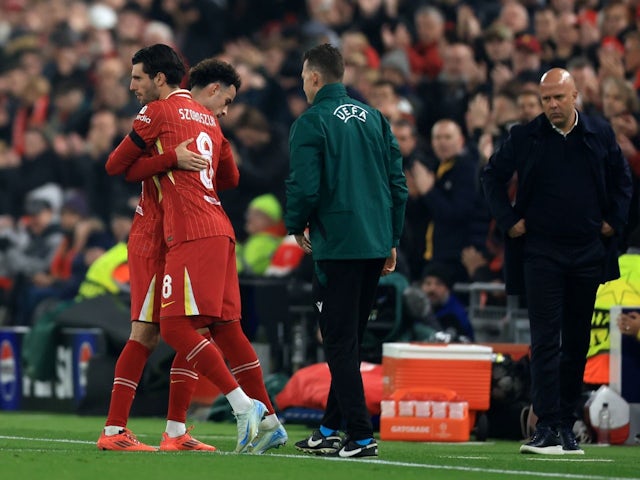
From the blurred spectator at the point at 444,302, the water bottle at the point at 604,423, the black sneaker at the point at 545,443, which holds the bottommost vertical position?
the black sneaker at the point at 545,443

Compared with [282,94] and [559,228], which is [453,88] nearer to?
[282,94]

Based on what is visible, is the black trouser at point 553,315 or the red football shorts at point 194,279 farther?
the black trouser at point 553,315

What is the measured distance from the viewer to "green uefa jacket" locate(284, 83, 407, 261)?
29.5 ft

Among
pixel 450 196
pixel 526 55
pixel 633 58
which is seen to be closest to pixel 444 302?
pixel 450 196

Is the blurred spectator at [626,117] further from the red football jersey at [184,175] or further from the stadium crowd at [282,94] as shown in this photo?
the red football jersey at [184,175]

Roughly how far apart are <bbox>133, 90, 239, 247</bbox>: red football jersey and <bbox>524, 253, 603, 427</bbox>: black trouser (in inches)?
78.7

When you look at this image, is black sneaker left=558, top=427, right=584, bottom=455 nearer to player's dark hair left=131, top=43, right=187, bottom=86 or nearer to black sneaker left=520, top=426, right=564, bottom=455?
black sneaker left=520, top=426, right=564, bottom=455

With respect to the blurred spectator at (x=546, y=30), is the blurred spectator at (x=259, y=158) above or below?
below

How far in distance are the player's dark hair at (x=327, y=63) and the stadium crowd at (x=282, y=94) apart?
388 centimetres

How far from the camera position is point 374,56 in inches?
760

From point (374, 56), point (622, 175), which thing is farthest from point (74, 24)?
point (622, 175)

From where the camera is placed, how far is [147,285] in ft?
30.3

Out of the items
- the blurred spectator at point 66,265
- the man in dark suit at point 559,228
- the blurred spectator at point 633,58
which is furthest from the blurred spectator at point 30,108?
the man in dark suit at point 559,228

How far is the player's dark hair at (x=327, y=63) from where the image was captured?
9.27 m
